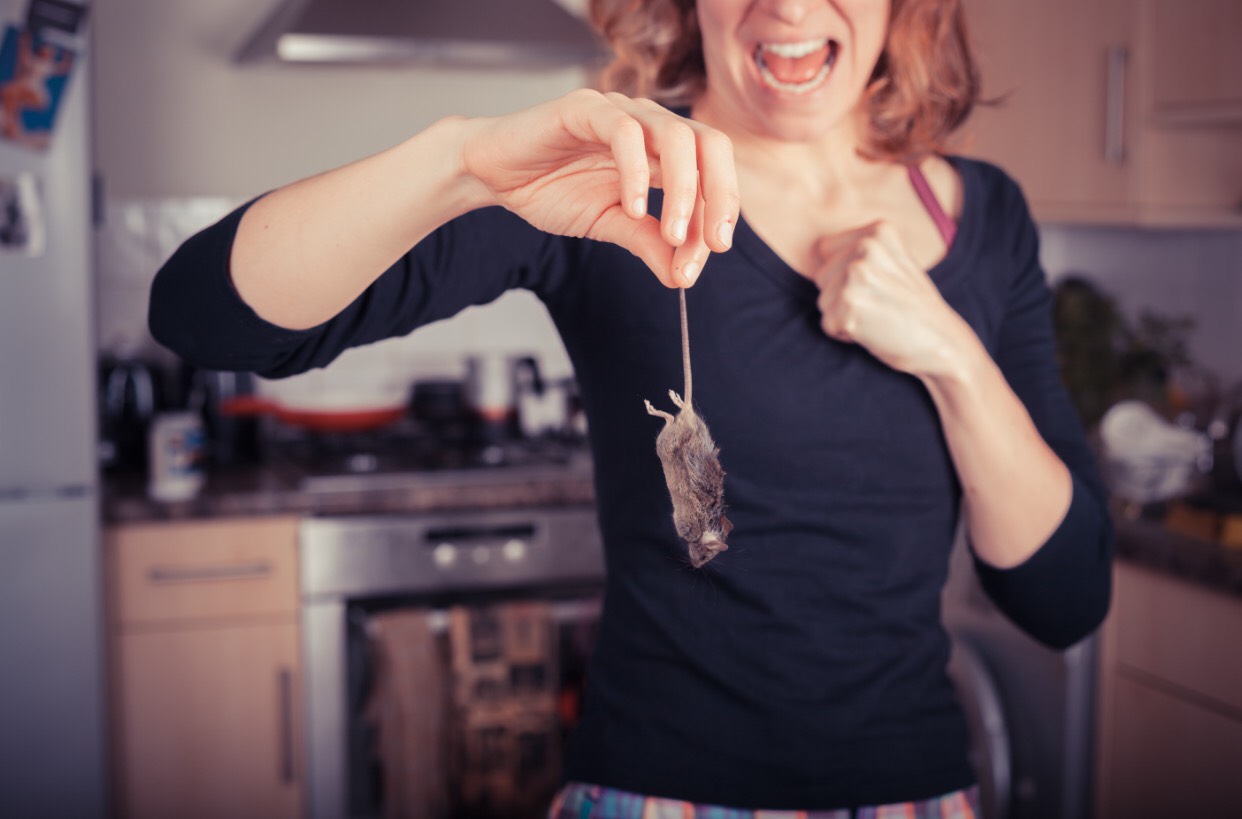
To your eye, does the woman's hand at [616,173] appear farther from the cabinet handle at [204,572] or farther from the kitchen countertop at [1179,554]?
the cabinet handle at [204,572]

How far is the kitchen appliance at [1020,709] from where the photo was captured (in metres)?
2.02

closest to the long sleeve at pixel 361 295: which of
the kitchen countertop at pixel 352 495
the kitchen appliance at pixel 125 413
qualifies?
the kitchen countertop at pixel 352 495

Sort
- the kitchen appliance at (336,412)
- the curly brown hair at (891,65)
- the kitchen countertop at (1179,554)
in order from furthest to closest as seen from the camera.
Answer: the kitchen appliance at (336,412)
the kitchen countertop at (1179,554)
the curly brown hair at (891,65)

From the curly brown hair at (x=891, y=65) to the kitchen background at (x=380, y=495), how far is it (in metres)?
1.08

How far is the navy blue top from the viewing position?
76 centimetres

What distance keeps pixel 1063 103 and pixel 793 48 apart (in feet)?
5.77

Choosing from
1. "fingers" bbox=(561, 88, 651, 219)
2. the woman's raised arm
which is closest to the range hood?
the woman's raised arm

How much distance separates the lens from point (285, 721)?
2.06m

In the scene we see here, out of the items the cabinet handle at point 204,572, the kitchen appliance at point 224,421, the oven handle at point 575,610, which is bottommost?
the oven handle at point 575,610

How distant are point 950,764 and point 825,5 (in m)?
0.53

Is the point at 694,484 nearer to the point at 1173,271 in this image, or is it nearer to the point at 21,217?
the point at 21,217

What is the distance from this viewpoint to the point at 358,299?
72 centimetres

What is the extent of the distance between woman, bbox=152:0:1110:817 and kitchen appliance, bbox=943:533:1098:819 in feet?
3.86

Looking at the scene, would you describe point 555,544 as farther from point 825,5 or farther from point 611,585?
point 825,5
